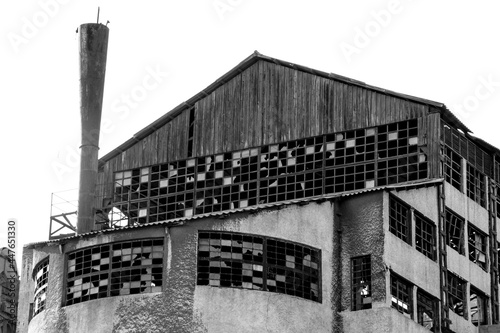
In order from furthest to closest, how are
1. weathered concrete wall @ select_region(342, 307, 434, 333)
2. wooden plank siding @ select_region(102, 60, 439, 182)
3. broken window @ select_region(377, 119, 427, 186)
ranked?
wooden plank siding @ select_region(102, 60, 439, 182), broken window @ select_region(377, 119, 427, 186), weathered concrete wall @ select_region(342, 307, 434, 333)

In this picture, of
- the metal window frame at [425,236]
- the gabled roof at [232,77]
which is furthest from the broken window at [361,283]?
the gabled roof at [232,77]

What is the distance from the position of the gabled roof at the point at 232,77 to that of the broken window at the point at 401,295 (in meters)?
9.22

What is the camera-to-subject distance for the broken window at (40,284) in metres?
61.5

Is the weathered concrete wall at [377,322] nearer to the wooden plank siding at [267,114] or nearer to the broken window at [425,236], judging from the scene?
the broken window at [425,236]

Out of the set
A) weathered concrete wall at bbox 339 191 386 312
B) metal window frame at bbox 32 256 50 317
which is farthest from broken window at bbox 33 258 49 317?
weathered concrete wall at bbox 339 191 386 312

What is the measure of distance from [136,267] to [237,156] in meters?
12.4

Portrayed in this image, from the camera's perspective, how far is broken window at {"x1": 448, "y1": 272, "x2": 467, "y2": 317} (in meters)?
63.5

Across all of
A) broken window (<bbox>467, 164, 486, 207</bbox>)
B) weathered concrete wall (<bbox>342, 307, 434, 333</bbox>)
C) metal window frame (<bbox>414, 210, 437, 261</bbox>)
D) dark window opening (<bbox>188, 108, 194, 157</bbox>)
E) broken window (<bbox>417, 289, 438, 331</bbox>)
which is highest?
dark window opening (<bbox>188, 108, 194, 157</bbox>)

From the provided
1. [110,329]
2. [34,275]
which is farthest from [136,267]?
[34,275]

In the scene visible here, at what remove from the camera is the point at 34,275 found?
63.2 meters

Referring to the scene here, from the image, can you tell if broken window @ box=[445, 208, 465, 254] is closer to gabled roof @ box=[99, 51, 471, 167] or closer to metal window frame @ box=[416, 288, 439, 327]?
metal window frame @ box=[416, 288, 439, 327]

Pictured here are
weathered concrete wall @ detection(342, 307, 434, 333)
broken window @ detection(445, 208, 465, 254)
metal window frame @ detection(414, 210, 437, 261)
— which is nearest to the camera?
weathered concrete wall @ detection(342, 307, 434, 333)

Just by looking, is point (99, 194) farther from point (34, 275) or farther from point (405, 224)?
point (405, 224)

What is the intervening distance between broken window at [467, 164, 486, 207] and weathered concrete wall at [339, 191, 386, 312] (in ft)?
27.7
